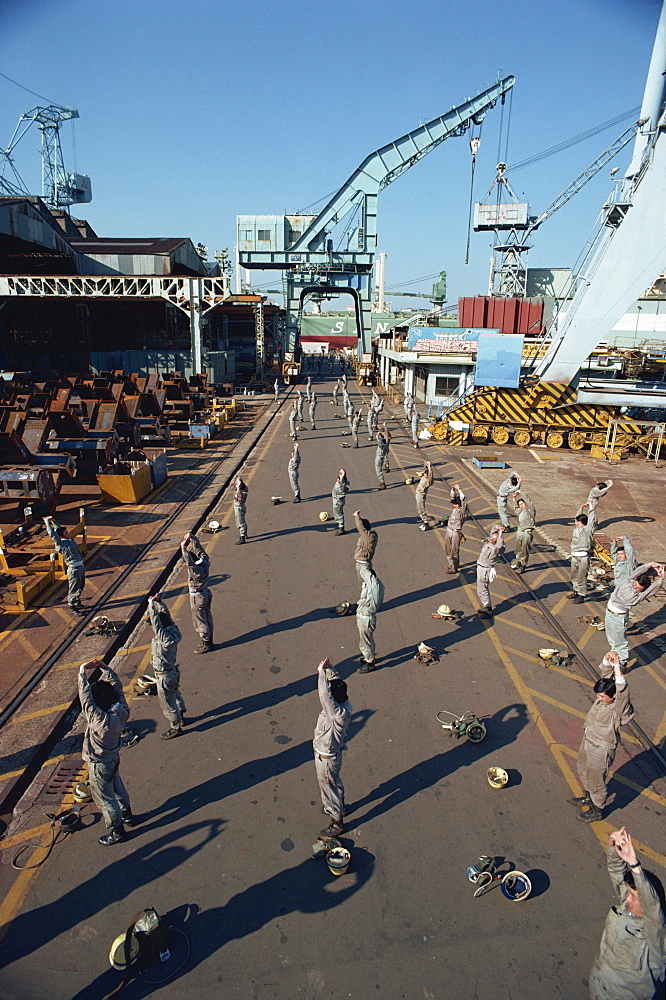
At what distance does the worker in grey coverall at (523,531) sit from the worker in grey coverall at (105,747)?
886cm

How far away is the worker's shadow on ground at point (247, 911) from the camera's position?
14.4 ft

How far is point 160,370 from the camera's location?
1661 inches

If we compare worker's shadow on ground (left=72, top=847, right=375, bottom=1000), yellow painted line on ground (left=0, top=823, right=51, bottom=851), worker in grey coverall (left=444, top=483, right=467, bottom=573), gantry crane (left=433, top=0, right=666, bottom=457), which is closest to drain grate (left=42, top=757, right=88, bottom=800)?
yellow painted line on ground (left=0, top=823, right=51, bottom=851)

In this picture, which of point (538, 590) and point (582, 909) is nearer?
point (582, 909)

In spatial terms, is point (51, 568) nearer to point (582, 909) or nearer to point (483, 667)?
point (483, 667)

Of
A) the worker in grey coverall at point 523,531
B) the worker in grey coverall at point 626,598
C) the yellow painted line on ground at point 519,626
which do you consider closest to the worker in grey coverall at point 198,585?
the yellow painted line on ground at point 519,626

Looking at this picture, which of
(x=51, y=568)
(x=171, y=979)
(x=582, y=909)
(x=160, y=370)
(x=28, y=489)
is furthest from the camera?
(x=160, y=370)

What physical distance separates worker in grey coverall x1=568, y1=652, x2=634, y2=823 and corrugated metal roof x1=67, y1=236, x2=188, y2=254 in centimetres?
4775

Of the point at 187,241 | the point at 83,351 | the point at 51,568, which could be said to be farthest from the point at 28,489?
the point at 187,241

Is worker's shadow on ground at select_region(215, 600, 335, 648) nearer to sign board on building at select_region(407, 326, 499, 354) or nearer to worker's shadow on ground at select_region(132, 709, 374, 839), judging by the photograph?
worker's shadow on ground at select_region(132, 709, 374, 839)

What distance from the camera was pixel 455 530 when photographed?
11.7 m

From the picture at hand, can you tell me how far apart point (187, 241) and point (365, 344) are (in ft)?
61.4

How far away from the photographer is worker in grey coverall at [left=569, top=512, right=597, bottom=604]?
10.5 meters

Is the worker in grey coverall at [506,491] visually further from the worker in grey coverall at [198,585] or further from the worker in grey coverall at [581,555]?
the worker in grey coverall at [198,585]
